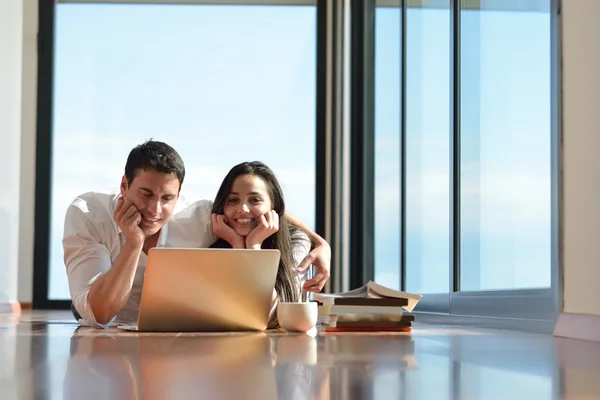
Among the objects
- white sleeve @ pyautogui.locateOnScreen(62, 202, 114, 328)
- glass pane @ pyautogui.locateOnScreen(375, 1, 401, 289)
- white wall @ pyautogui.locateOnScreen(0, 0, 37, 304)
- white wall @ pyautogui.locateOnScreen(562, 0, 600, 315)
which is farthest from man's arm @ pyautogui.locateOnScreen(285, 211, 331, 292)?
white wall @ pyautogui.locateOnScreen(0, 0, 37, 304)

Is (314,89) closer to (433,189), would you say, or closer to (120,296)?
(433,189)

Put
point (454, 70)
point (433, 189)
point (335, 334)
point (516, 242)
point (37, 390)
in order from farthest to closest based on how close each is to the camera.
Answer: point (433, 189)
point (454, 70)
point (516, 242)
point (335, 334)
point (37, 390)

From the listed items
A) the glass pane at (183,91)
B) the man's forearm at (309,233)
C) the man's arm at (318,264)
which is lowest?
the man's arm at (318,264)

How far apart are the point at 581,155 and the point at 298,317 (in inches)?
31.3

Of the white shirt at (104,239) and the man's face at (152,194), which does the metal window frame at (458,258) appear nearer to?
the white shirt at (104,239)

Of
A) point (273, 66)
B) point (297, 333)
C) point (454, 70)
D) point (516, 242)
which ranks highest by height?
point (273, 66)

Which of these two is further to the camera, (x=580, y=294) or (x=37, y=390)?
(x=580, y=294)

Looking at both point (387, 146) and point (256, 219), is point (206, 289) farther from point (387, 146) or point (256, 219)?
point (387, 146)

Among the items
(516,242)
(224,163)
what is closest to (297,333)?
(516,242)

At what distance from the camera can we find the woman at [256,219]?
2.58 m

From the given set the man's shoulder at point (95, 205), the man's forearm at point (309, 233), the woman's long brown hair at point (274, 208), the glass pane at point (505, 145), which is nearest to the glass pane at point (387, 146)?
the glass pane at point (505, 145)

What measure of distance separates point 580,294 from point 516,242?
0.56m

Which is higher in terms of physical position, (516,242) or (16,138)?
(16,138)

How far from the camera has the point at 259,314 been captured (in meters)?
2.28
